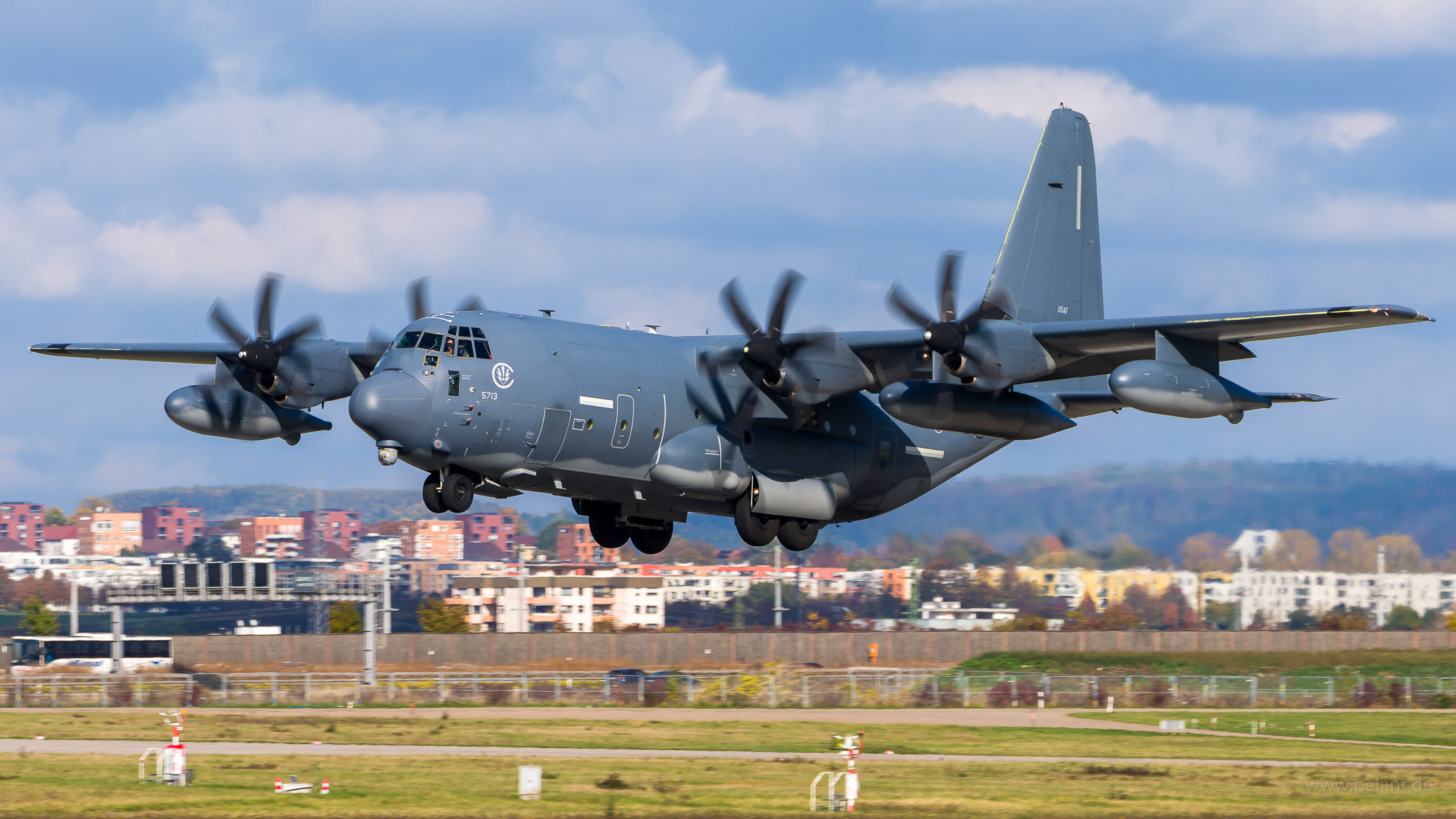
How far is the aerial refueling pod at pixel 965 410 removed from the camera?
25.9m

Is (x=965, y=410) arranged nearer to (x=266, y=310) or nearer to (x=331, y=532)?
(x=266, y=310)

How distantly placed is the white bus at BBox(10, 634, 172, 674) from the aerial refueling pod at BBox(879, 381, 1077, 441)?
3267cm

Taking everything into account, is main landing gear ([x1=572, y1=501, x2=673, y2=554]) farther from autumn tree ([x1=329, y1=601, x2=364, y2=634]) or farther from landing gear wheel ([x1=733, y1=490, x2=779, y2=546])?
autumn tree ([x1=329, y1=601, x2=364, y2=634])

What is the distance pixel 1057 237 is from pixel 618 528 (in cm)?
1209

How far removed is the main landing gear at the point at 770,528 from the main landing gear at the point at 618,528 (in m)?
1.96

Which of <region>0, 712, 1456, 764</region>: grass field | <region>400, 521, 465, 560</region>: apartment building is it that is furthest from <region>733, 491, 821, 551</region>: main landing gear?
<region>400, 521, 465, 560</region>: apartment building

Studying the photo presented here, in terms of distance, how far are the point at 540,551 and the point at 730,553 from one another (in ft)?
91.4

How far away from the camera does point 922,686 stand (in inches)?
1478

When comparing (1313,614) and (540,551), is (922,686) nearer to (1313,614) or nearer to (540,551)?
(1313,614)

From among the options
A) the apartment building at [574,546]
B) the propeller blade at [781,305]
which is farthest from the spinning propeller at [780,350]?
the apartment building at [574,546]

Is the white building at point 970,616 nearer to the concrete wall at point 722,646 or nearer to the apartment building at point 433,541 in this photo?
the concrete wall at point 722,646

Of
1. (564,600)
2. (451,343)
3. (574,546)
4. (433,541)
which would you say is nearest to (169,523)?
(433,541)

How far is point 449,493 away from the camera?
2484 cm

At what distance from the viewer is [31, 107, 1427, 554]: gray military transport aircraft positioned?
23906 mm
